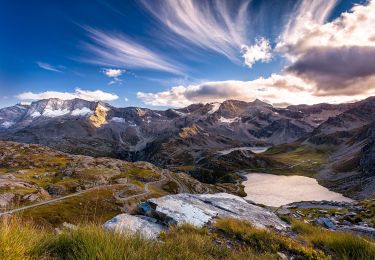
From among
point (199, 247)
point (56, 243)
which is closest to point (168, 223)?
point (199, 247)

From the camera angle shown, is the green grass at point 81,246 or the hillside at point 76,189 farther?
the hillside at point 76,189

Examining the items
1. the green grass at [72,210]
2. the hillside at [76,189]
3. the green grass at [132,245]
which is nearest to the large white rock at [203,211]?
the green grass at [132,245]

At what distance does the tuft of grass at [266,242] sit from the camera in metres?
10.9

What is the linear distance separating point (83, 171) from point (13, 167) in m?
60.3

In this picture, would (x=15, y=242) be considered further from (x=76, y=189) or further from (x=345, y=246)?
(x=76, y=189)

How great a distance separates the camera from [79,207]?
103062mm

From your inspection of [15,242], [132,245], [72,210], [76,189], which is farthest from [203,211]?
[76,189]

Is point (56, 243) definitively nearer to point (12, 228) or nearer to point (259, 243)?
point (12, 228)

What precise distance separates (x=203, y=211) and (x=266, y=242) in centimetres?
551

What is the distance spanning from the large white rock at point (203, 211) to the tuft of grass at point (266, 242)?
1926mm

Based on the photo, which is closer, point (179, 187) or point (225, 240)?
point (225, 240)

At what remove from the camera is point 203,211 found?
16797 millimetres

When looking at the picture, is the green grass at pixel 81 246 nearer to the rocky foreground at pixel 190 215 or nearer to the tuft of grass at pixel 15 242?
the tuft of grass at pixel 15 242

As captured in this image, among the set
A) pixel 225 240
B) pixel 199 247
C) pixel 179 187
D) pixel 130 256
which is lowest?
pixel 179 187
